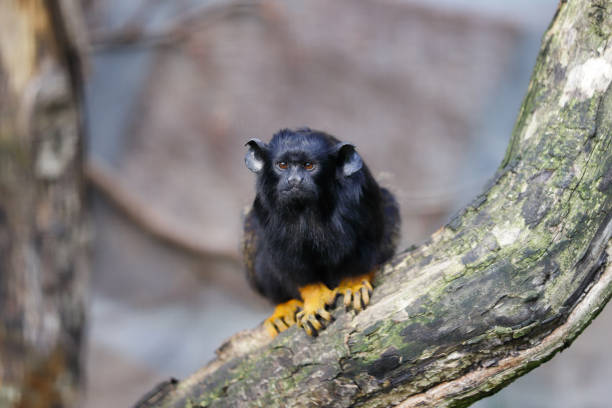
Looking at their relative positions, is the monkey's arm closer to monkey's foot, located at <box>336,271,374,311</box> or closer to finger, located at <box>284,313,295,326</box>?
finger, located at <box>284,313,295,326</box>

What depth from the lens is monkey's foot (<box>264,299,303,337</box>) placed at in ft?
10.2

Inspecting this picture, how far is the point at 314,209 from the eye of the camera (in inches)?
117

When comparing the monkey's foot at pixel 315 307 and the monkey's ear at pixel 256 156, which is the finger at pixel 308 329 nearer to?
the monkey's foot at pixel 315 307

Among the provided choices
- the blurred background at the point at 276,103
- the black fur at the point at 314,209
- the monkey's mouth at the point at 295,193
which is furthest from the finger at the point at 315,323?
the blurred background at the point at 276,103

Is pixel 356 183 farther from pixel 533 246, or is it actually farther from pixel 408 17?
pixel 408 17

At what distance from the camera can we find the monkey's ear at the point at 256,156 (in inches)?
116

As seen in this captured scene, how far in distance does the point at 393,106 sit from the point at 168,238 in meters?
2.99

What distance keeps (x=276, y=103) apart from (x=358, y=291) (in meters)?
→ 4.58

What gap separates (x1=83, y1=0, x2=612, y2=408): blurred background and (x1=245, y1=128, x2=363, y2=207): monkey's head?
3939 mm

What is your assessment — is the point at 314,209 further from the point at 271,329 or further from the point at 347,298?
the point at 271,329

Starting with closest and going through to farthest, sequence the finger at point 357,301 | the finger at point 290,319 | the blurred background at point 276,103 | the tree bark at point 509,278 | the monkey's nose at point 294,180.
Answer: the tree bark at point 509,278 → the finger at point 357,301 → the monkey's nose at point 294,180 → the finger at point 290,319 → the blurred background at point 276,103

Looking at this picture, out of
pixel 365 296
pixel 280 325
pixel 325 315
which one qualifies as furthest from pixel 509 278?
pixel 280 325

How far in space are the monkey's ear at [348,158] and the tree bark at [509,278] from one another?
0.48 metres

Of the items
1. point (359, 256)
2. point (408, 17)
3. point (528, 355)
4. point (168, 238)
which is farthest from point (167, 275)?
point (528, 355)
